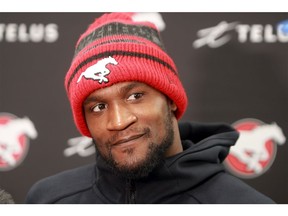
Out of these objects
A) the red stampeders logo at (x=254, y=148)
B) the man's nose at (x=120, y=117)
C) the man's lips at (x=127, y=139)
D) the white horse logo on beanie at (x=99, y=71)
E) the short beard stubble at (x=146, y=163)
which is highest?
the white horse logo on beanie at (x=99, y=71)

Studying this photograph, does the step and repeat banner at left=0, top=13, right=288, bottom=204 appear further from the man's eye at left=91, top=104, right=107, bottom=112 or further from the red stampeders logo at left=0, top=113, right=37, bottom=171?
the man's eye at left=91, top=104, right=107, bottom=112

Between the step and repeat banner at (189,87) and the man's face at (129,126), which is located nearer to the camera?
the man's face at (129,126)

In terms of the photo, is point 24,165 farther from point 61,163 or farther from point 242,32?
point 242,32

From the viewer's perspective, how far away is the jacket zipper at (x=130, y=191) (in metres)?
0.70

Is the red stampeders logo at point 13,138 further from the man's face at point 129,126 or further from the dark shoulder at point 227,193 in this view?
the dark shoulder at point 227,193

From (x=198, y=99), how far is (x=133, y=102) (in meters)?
0.51

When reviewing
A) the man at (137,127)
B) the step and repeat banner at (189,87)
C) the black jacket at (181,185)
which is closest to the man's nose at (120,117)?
the man at (137,127)

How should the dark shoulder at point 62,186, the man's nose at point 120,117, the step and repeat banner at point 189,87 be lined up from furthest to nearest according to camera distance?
the step and repeat banner at point 189,87, the dark shoulder at point 62,186, the man's nose at point 120,117

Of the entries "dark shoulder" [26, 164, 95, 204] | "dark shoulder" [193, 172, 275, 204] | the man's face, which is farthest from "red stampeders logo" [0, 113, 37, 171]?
"dark shoulder" [193, 172, 275, 204]

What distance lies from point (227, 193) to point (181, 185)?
0.30 feet

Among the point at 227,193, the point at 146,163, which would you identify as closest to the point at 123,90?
the point at 146,163

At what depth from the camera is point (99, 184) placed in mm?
761

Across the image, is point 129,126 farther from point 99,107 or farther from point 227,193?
point 227,193

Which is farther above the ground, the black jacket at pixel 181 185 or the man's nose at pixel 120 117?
the man's nose at pixel 120 117
